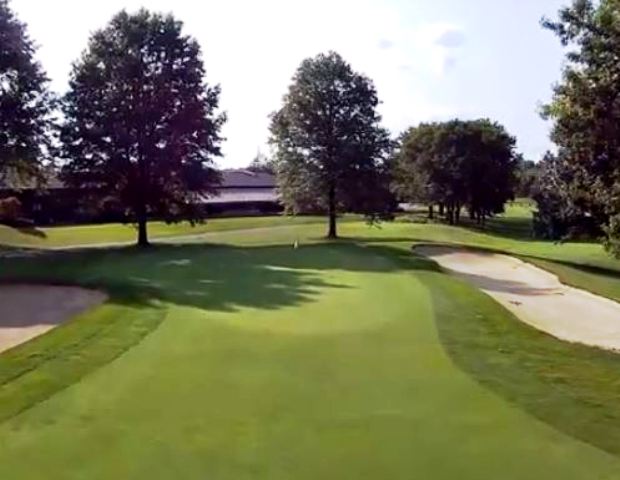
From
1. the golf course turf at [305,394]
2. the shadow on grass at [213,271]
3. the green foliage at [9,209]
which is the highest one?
the green foliage at [9,209]

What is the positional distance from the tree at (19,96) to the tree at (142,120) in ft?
11.3

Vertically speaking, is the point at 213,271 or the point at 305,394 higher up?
the point at 305,394

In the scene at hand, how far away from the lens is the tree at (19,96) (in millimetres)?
32531

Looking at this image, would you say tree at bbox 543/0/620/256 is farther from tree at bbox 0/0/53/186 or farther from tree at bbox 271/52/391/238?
tree at bbox 271/52/391/238

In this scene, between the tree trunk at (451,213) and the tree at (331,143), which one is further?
the tree trunk at (451,213)

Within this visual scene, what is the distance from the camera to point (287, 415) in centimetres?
770

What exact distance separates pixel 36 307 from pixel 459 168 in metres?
58.7

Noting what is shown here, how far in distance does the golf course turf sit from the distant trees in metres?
Result: 56.6

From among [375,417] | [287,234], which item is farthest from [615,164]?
[287,234]

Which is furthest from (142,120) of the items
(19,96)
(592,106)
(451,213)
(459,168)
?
(451,213)

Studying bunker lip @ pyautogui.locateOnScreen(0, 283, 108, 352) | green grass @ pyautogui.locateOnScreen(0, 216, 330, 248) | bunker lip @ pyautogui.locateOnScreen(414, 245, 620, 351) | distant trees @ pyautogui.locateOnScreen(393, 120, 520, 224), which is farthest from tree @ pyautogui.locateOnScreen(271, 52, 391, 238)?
bunker lip @ pyautogui.locateOnScreen(0, 283, 108, 352)

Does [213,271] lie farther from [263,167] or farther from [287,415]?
[263,167]

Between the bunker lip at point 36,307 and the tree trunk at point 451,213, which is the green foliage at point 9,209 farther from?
the tree trunk at point 451,213

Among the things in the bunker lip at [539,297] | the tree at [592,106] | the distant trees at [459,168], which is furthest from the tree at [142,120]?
the distant trees at [459,168]
